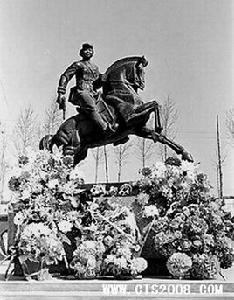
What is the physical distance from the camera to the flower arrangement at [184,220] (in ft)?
13.6

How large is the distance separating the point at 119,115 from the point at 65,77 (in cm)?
65

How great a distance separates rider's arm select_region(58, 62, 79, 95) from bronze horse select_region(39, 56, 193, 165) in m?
0.25

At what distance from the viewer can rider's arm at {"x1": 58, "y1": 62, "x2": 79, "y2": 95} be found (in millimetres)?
5594

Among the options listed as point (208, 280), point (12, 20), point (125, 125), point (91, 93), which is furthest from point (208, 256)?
point (12, 20)

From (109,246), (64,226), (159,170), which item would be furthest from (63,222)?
(159,170)

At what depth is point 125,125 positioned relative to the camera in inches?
221

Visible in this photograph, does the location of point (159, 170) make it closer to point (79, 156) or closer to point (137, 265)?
point (137, 265)

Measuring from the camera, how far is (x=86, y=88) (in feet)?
18.7

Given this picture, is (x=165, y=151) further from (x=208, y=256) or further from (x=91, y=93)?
(x=208, y=256)

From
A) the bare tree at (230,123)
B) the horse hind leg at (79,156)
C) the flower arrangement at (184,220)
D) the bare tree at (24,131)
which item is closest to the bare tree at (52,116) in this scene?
the bare tree at (24,131)

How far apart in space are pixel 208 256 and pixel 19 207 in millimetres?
1426

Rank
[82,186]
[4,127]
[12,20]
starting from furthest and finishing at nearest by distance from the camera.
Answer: [4,127] → [12,20] → [82,186]

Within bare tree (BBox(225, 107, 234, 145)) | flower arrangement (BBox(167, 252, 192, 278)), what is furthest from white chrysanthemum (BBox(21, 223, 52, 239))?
bare tree (BBox(225, 107, 234, 145))

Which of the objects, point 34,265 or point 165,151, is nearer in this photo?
point 34,265
